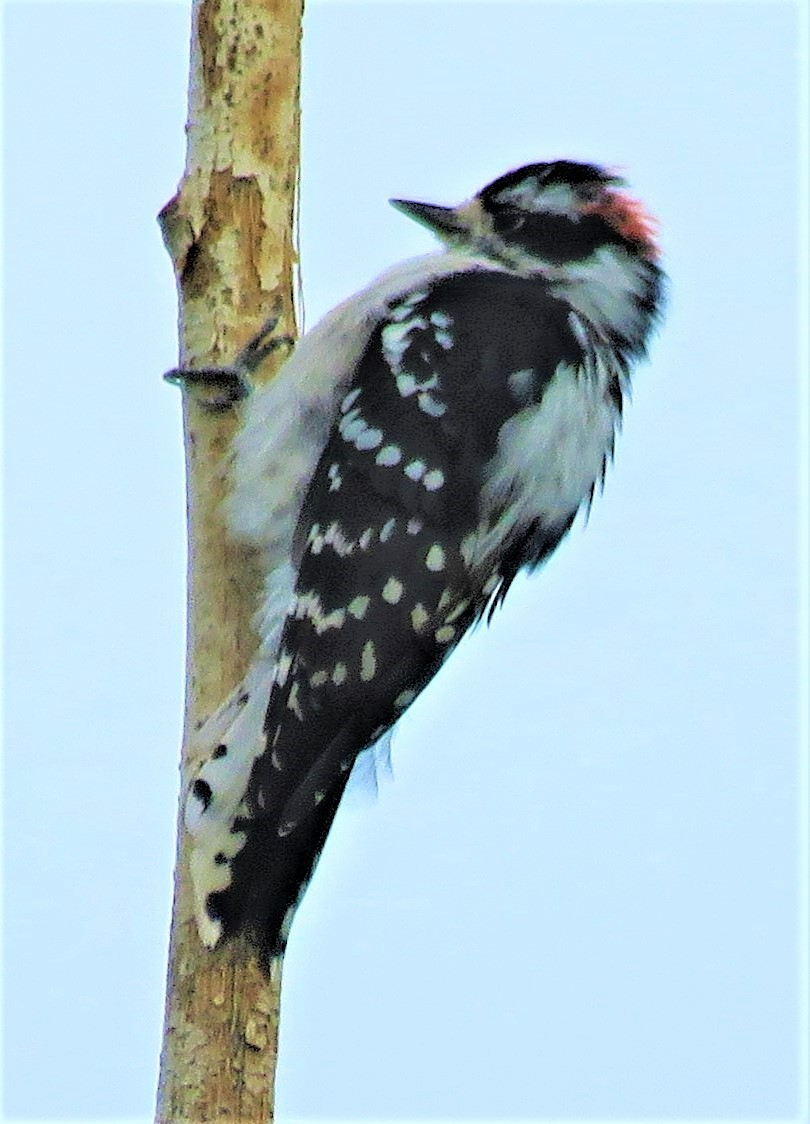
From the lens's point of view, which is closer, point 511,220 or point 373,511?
point 373,511

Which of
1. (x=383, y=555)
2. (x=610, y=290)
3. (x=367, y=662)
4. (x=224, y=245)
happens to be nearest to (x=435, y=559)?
(x=383, y=555)

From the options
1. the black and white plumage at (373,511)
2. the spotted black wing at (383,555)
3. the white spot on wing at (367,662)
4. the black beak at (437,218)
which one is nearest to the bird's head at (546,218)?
the black beak at (437,218)

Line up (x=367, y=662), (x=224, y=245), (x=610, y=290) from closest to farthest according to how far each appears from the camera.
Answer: (x=367, y=662), (x=224, y=245), (x=610, y=290)

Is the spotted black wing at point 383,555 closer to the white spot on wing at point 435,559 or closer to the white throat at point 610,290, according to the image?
the white spot on wing at point 435,559

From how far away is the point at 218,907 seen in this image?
10.3 feet

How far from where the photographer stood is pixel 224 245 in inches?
137

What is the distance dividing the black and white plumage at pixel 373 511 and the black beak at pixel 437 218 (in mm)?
208

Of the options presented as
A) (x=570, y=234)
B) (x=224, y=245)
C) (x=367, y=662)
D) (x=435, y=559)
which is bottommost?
(x=367, y=662)

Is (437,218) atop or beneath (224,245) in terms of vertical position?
atop

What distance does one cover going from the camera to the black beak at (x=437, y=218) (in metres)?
3.97

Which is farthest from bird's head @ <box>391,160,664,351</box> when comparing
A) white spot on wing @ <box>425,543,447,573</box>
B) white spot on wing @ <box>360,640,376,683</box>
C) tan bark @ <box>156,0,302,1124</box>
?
white spot on wing @ <box>360,640,376,683</box>

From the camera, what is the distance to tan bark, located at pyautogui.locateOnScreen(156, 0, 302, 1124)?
338 centimetres

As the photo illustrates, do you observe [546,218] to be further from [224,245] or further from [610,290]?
[224,245]

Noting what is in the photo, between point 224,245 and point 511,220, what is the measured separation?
757 millimetres
